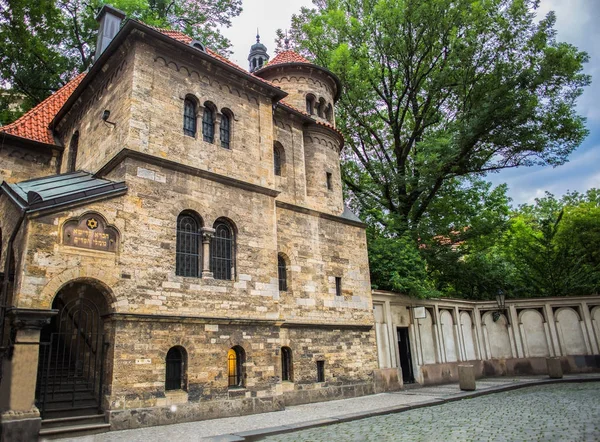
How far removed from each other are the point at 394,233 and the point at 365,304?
6152mm

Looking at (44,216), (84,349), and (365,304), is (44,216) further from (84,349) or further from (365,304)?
(365,304)

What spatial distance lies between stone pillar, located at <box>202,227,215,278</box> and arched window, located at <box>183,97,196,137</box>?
3.02 metres

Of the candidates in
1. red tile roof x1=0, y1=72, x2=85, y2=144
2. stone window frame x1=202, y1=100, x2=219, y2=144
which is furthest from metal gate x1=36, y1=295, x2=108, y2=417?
red tile roof x1=0, y1=72, x2=85, y2=144

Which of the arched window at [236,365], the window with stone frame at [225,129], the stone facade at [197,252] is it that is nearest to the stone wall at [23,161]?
the stone facade at [197,252]

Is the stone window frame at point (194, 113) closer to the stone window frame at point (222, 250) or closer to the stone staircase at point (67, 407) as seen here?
the stone window frame at point (222, 250)

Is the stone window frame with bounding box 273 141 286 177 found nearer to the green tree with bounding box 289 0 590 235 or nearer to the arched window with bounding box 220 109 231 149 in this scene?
the arched window with bounding box 220 109 231 149

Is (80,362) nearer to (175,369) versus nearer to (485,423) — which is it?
(175,369)

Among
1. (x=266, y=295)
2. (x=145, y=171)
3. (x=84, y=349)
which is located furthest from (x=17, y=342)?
(x=266, y=295)

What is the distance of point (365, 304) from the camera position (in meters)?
17.2

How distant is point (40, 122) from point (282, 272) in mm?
10514

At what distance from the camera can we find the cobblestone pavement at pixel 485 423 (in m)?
7.61

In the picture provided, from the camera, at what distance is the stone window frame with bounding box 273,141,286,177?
16594 millimetres

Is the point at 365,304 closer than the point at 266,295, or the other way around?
the point at 266,295

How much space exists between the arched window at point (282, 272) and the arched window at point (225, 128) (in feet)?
13.7
